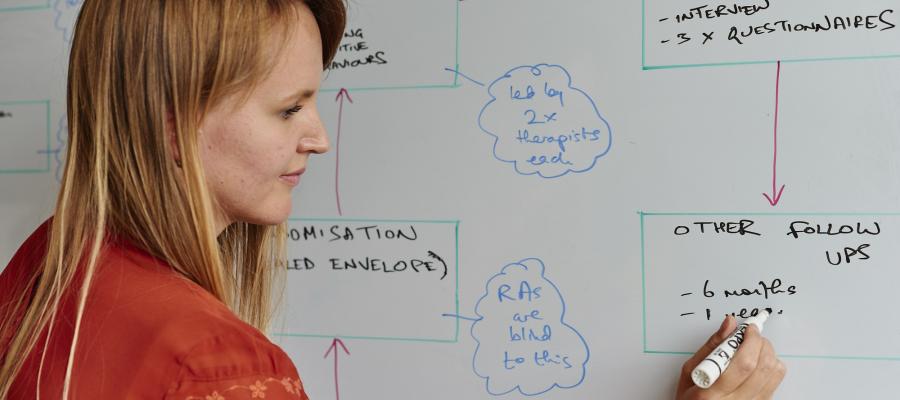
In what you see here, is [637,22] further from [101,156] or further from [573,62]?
[101,156]

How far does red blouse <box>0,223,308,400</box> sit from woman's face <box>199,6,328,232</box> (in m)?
0.11

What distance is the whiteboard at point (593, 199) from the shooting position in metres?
0.98

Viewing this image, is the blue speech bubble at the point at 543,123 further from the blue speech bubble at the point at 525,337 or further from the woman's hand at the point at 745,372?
the woman's hand at the point at 745,372

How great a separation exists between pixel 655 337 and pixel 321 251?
456mm

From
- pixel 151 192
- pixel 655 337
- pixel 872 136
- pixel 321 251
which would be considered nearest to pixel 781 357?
pixel 655 337

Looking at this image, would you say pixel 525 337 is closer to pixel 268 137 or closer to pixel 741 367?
pixel 741 367

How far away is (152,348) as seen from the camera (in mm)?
647

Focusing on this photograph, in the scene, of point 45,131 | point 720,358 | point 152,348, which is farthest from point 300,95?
point 45,131

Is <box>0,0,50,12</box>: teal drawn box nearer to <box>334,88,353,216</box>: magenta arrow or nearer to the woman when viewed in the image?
<box>334,88,353,216</box>: magenta arrow

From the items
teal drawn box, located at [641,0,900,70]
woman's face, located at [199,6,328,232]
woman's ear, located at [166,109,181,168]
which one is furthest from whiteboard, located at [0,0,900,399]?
woman's ear, located at [166,109,181,168]

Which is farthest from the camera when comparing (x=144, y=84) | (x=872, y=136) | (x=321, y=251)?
(x=321, y=251)

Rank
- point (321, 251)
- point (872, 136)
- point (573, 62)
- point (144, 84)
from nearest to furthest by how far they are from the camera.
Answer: point (144, 84) → point (872, 136) → point (573, 62) → point (321, 251)

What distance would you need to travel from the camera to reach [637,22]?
3.45 ft

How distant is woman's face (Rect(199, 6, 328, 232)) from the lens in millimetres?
764
